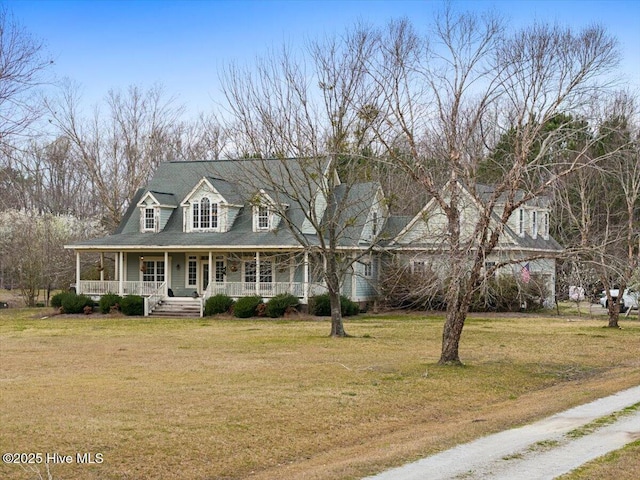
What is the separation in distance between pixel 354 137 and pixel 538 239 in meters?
20.3

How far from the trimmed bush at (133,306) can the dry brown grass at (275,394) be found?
29.2ft

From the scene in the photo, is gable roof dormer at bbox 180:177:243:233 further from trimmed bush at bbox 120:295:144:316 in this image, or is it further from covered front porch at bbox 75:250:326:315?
trimmed bush at bbox 120:295:144:316

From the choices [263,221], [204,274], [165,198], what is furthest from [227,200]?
[204,274]

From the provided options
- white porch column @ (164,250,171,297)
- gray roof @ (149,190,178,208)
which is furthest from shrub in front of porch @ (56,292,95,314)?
gray roof @ (149,190,178,208)

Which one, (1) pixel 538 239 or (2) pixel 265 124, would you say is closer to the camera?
(2) pixel 265 124

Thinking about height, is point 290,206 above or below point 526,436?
above

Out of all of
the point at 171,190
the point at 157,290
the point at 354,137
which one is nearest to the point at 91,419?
the point at 354,137

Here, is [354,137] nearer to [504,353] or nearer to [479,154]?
[479,154]

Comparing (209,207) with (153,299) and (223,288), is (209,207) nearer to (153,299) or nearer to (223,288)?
(223,288)

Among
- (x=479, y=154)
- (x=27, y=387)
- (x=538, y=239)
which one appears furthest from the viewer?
(x=538, y=239)

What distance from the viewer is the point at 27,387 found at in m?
17.4

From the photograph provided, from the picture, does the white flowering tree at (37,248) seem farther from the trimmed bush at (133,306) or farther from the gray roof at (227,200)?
the trimmed bush at (133,306)

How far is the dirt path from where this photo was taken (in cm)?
1064

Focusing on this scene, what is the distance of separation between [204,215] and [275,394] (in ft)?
89.3
